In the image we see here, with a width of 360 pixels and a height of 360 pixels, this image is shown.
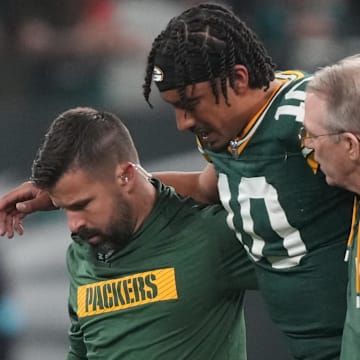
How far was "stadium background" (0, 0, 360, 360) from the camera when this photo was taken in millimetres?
2539

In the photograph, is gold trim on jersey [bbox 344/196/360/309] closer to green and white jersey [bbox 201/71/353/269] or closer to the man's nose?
green and white jersey [bbox 201/71/353/269]

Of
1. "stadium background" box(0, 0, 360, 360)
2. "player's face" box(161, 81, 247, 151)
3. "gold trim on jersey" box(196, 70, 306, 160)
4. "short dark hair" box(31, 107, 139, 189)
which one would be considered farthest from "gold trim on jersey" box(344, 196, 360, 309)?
"stadium background" box(0, 0, 360, 360)

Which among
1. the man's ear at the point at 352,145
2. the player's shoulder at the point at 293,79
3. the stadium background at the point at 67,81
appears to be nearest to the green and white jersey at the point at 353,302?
the man's ear at the point at 352,145

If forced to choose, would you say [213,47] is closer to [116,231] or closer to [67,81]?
[116,231]

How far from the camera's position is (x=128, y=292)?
1.70m

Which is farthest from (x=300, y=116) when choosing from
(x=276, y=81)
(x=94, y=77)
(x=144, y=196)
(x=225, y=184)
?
(x=94, y=77)

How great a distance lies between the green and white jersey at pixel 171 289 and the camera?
167 cm

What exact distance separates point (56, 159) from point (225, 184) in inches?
12.4

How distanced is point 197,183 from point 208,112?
1.23 ft

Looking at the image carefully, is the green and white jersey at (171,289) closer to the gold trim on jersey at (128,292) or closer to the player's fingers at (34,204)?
the gold trim on jersey at (128,292)

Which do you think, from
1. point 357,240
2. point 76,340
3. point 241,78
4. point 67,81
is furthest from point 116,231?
point 67,81

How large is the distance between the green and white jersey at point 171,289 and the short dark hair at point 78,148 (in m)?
0.14

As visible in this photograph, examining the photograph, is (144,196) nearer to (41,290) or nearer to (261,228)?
(261,228)

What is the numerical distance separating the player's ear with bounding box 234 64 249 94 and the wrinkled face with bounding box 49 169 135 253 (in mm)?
343
